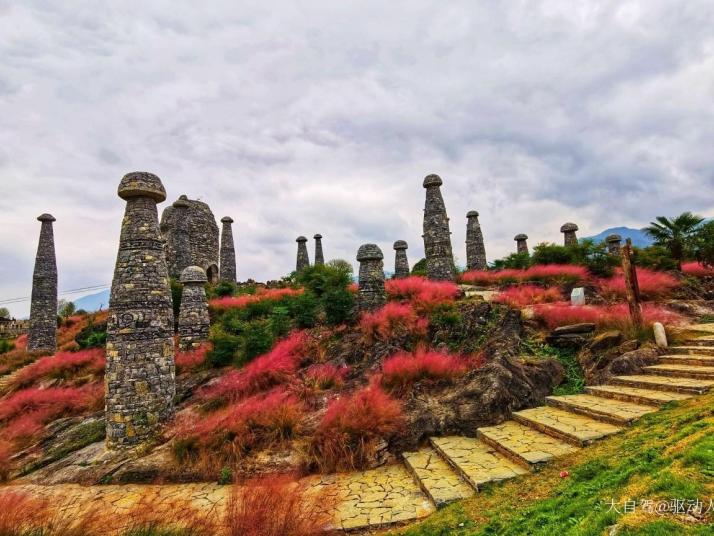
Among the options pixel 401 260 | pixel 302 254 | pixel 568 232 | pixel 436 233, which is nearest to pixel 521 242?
→ pixel 568 232

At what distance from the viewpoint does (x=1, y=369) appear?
17812 mm

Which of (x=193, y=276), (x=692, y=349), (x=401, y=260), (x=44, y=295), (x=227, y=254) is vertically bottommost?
(x=692, y=349)

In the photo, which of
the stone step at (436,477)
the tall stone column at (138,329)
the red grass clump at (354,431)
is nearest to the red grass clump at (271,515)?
the stone step at (436,477)

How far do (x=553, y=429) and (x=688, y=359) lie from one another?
11.1 ft

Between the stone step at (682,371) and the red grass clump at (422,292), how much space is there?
548cm

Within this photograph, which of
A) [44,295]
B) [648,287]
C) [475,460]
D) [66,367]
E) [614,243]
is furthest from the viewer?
[614,243]

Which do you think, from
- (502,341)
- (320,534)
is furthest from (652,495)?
(502,341)

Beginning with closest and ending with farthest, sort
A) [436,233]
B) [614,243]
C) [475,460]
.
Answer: [475,460]
[436,233]
[614,243]

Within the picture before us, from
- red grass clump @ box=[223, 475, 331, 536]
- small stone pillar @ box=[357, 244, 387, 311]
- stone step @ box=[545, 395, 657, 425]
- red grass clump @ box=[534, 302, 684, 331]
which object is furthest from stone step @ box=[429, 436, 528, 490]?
small stone pillar @ box=[357, 244, 387, 311]

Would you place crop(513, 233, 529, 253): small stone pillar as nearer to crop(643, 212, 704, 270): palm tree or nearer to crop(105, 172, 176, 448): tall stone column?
crop(643, 212, 704, 270): palm tree

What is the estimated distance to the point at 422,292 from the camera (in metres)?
12.8

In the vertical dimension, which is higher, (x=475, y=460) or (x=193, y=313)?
(x=193, y=313)

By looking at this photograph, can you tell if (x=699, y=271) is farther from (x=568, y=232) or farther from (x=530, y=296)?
(x=568, y=232)

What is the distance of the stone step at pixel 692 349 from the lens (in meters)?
6.86
